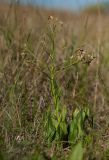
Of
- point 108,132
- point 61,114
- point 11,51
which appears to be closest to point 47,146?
point 61,114

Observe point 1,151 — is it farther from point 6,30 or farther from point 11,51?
point 6,30

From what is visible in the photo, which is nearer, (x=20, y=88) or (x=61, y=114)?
(x=61, y=114)

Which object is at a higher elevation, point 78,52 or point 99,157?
point 78,52

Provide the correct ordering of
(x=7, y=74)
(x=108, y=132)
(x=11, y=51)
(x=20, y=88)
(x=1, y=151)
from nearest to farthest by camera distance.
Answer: (x=1, y=151)
(x=108, y=132)
(x=20, y=88)
(x=7, y=74)
(x=11, y=51)

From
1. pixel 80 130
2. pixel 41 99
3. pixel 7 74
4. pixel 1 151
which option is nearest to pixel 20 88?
pixel 41 99

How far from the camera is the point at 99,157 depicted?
176cm

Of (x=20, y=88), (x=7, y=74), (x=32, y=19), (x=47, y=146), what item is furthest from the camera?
(x=32, y=19)

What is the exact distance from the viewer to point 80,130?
6.36 ft

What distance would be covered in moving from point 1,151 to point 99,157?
0.36m

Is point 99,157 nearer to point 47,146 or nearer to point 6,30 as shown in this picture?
point 47,146

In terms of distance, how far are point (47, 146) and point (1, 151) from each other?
0.25 meters

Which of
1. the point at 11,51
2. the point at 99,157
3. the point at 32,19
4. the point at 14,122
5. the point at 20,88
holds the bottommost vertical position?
the point at 99,157

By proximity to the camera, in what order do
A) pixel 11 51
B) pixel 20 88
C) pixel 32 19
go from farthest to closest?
pixel 32 19, pixel 11 51, pixel 20 88

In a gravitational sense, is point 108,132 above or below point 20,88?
below
